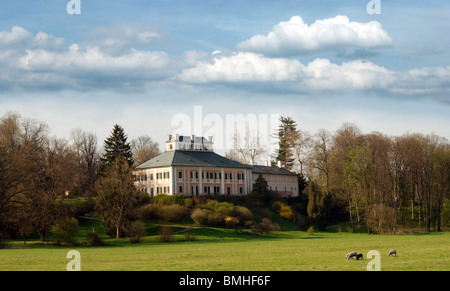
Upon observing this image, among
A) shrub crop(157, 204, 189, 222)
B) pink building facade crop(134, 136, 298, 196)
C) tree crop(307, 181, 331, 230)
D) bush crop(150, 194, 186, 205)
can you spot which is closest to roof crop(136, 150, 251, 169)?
pink building facade crop(134, 136, 298, 196)

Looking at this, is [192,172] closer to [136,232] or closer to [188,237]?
[188,237]

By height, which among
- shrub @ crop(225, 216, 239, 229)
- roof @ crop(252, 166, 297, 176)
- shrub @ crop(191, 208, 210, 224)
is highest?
roof @ crop(252, 166, 297, 176)

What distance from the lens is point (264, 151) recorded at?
117 m

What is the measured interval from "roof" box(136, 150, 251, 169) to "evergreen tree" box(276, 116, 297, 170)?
23865mm

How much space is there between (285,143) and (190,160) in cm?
3386

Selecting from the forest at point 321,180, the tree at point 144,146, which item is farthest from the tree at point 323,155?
the tree at point 144,146

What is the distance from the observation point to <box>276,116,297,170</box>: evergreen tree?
118 metres

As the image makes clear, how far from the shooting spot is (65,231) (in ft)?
173

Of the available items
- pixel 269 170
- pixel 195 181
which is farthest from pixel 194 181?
pixel 269 170

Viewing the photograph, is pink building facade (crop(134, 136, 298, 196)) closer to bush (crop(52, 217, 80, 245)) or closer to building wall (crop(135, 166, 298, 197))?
building wall (crop(135, 166, 298, 197))

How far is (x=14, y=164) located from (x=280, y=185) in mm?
60652

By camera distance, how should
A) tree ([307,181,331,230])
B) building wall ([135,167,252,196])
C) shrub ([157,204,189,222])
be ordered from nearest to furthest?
shrub ([157,204,189,222])
tree ([307,181,331,230])
building wall ([135,167,252,196])

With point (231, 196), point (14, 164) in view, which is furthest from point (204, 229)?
point (14, 164)
